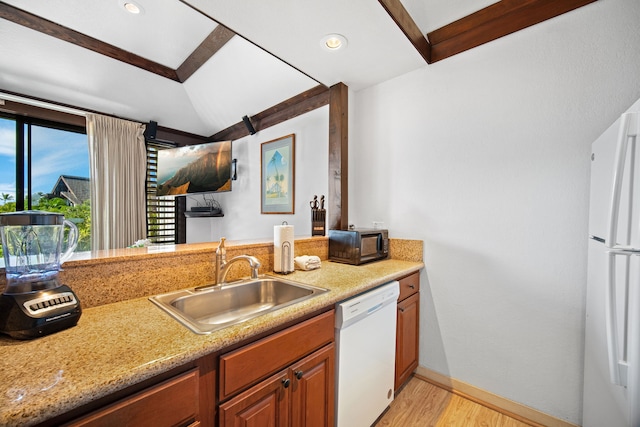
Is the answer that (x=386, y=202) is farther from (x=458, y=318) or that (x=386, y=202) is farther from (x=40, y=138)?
(x=40, y=138)

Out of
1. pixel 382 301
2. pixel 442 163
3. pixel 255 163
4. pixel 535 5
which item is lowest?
pixel 382 301

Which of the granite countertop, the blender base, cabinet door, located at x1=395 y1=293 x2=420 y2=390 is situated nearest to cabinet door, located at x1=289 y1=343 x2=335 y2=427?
the granite countertop

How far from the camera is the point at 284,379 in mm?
1029

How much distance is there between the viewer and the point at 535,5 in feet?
5.23

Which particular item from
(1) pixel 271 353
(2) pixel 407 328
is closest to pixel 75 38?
(1) pixel 271 353

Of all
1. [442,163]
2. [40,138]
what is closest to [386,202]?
[442,163]

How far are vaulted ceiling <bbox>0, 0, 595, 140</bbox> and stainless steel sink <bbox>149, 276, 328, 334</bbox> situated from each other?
1538mm

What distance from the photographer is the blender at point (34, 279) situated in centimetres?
80

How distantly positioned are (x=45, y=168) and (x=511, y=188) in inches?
173

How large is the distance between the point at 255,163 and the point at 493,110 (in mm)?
2591

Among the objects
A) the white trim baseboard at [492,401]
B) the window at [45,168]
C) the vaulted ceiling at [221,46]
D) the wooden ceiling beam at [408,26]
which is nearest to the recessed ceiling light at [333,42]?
the vaulted ceiling at [221,46]

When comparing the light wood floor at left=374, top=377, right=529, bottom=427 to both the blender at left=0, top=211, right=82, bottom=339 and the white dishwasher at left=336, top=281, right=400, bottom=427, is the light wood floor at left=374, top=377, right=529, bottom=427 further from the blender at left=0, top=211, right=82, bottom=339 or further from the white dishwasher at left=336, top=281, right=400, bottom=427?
the blender at left=0, top=211, right=82, bottom=339

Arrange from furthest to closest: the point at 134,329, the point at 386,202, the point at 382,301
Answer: the point at 386,202 < the point at 382,301 < the point at 134,329

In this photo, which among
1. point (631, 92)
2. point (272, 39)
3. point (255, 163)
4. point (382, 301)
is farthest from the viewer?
point (255, 163)
